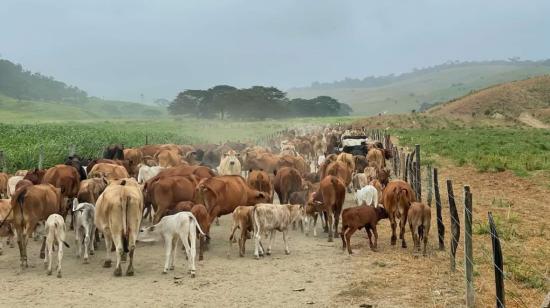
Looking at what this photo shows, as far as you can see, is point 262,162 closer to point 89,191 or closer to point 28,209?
point 89,191

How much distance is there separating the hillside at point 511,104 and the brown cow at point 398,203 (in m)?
67.1

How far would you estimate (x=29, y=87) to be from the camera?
553 ft

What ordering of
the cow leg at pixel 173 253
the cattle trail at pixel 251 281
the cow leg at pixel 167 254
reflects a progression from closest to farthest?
the cattle trail at pixel 251 281
the cow leg at pixel 167 254
the cow leg at pixel 173 253

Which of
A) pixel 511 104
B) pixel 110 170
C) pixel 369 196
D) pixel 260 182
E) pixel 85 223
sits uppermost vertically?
pixel 511 104

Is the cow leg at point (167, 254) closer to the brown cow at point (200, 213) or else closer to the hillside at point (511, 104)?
the brown cow at point (200, 213)

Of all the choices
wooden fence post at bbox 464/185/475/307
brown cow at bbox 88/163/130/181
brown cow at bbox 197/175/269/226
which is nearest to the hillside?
brown cow at bbox 88/163/130/181

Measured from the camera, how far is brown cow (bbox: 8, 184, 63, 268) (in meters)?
12.4

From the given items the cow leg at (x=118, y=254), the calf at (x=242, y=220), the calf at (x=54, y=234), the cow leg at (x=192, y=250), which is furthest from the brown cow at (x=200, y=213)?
the calf at (x=54, y=234)

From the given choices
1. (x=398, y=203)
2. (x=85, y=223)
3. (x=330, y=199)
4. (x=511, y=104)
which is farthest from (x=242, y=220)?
(x=511, y=104)

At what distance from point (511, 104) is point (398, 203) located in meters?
78.1

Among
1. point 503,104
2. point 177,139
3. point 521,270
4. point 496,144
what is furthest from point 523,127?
point 521,270

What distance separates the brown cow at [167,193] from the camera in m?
15.0

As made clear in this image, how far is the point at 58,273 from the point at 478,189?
656 inches

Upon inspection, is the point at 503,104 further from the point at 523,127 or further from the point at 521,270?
the point at 521,270
